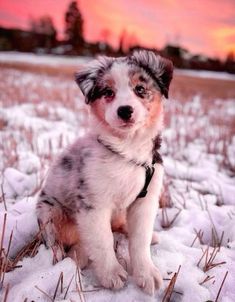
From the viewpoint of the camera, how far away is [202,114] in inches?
430

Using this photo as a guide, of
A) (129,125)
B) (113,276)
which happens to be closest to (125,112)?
(129,125)

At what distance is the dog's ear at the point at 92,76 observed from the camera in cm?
329

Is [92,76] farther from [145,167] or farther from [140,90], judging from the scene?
[145,167]

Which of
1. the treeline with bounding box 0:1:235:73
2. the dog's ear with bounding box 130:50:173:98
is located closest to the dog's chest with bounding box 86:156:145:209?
the dog's ear with bounding box 130:50:173:98

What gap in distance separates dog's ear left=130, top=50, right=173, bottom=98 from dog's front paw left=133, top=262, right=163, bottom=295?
4.89ft

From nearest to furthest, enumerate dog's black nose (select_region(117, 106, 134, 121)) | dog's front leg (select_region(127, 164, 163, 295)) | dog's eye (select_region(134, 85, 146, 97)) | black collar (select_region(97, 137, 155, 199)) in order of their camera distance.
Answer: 1. dog's front leg (select_region(127, 164, 163, 295))
2. dog's black nose (select_region(117, 106, 134, 121))
3. black collar (select_region(97, 137, 155, 199))
4. dog's eye (select_region(134, 85, 146, 97))

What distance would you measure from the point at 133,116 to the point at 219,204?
7.16 ft

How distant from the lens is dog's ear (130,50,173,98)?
11.0 ft

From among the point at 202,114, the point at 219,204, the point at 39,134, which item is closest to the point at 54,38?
the point at 202,114

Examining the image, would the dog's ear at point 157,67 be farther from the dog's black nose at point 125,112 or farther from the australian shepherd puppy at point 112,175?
the dog's black nose at point 125,112

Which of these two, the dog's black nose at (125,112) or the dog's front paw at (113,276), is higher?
the dog's black nose at (125,112)

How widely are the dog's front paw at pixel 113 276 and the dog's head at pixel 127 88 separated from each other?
1079mm

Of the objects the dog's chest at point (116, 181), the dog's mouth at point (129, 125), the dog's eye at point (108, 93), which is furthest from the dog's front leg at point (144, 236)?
the dog's eye at point (108, 93)

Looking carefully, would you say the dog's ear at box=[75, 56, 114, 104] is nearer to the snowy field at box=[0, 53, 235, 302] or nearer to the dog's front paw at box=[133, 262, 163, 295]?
the snowy field at box=[0, 53, 235, 302]
